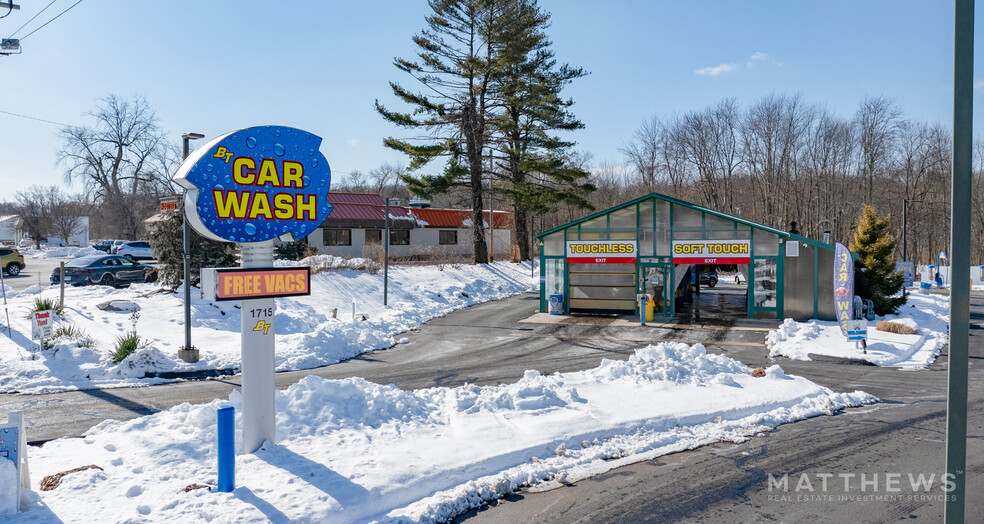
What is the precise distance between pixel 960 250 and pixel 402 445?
263 inches

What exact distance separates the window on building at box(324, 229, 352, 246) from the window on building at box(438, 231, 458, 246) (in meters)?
7.93

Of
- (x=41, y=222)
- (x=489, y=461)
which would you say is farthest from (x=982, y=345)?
(x=41, y=222)

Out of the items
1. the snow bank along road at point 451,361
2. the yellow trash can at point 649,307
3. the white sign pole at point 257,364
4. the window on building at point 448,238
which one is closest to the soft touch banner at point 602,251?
the yellow trash can at point 649,307

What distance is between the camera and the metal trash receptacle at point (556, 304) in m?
25.1

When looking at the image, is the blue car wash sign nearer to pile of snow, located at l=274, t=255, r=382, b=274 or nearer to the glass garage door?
the glass garage door

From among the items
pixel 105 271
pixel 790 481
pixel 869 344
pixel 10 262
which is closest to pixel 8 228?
pixel 10 262

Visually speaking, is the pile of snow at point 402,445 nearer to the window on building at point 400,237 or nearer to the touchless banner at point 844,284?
the touchless banner at point 844,284

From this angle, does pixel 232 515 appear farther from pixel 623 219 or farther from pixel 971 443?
pixel 623 219

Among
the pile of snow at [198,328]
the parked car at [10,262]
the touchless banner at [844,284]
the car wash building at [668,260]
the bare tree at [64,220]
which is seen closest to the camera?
the pile of snow at [198,328]

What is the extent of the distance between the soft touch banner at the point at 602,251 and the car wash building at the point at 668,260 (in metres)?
0.04

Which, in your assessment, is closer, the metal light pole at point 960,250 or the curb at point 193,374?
the metal light pole at point 960,250

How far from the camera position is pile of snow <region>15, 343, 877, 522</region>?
6480mm

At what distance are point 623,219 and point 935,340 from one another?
36.7 feet

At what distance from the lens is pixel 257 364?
8.16 meters
